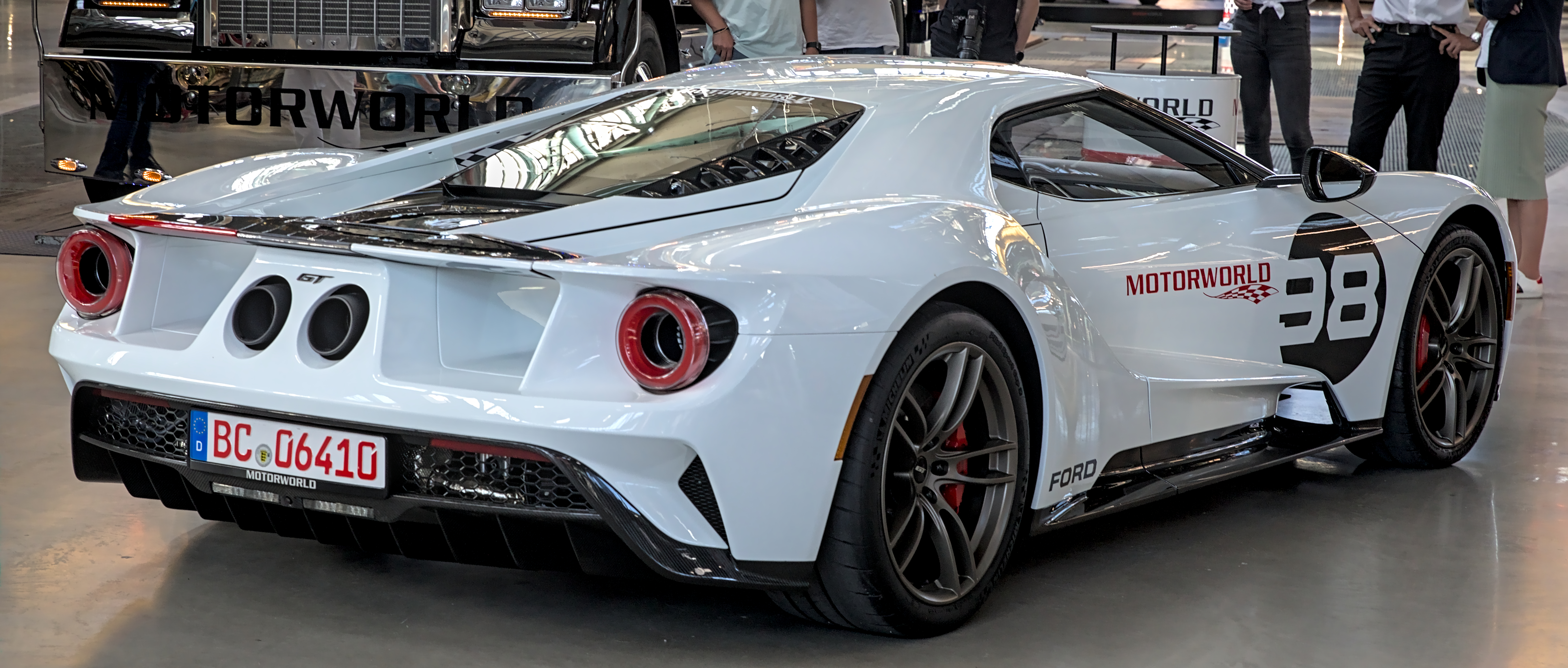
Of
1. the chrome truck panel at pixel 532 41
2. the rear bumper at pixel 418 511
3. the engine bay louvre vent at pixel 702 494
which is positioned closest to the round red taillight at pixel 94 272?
the rear bumper at pixel 418 511

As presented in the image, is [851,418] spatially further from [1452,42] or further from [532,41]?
[1452,42]

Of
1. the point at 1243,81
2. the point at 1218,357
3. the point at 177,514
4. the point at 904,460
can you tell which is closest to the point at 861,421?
the point at 904,460

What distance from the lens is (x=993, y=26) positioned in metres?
6.62

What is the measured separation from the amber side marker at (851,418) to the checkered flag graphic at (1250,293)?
1.15m

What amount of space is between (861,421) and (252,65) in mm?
3912

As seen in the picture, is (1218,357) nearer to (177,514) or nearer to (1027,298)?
(1027,298)

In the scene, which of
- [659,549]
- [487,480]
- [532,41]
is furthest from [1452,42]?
[487,480]

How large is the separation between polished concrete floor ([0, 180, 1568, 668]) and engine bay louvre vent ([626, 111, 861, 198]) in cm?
77

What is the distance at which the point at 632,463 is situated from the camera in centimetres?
232

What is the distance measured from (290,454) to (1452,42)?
542cm

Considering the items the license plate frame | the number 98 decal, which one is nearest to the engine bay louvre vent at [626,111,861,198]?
the license plate frame

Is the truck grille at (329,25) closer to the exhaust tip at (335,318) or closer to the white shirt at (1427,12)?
the exhaust tip at (335,318)

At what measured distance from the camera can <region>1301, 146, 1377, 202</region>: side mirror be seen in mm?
3514

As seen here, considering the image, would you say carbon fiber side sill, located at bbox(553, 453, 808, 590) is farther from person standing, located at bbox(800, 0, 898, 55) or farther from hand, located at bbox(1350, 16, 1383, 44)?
hand, located at bbox(1350, 16, 1383, 44)
